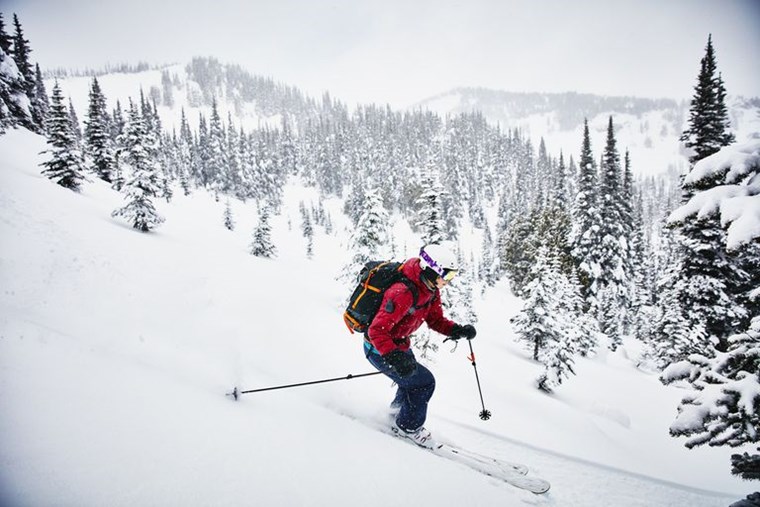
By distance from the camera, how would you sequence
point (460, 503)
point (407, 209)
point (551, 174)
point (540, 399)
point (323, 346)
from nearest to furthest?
point (460, 503), point (323, 346), point (540, 399), point (407, 209), point (551, 174)

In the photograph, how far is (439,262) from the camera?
412 cm

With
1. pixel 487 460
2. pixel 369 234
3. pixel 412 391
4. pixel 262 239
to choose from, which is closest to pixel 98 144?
pixel 262 239

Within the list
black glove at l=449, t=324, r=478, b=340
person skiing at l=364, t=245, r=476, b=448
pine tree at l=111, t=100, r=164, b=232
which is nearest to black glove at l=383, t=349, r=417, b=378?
person skiing at l=364, t=245, r=476, b=448

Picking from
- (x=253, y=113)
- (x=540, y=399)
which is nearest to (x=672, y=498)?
(x=540, y=399)

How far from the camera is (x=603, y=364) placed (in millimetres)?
23203

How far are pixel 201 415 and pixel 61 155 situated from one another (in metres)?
22.3

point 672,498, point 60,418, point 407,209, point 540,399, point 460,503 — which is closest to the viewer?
point 60,418

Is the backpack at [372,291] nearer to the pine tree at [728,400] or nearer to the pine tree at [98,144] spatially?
the pine tree at [728,400]

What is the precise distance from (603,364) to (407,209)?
261ft

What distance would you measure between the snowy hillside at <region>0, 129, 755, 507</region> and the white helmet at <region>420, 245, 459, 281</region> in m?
2.27

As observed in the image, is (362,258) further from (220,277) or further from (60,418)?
(60,418)

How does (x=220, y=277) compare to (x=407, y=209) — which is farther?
(x=407, y=209)

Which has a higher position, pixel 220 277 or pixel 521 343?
pixel 220 277

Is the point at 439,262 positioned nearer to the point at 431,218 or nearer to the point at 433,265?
the point at 433,265
